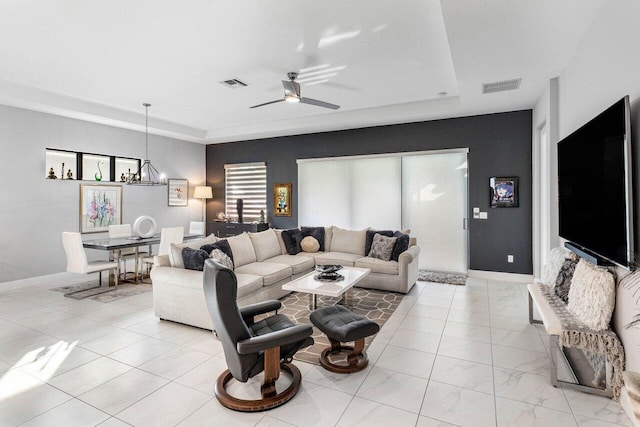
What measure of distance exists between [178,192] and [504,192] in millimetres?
7018

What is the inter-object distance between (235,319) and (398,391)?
133 centimetres

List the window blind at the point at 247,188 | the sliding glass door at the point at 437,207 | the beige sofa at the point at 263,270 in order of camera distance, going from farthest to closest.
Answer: the window blind at the point at 247,188, the sliding glass door at the point at 437,207, the beige sofa at the point at 263,270

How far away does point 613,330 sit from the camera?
2453 mm

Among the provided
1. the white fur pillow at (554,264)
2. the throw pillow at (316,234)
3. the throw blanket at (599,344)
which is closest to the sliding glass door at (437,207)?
the throw pillow at (316,234)

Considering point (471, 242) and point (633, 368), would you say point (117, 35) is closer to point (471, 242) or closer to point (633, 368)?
point (633, 368)

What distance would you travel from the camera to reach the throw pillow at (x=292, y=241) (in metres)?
5.90

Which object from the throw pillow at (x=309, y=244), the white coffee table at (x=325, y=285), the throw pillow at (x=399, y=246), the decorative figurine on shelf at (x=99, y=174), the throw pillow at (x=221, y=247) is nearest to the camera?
the white coffee table at (x=325, y=285)

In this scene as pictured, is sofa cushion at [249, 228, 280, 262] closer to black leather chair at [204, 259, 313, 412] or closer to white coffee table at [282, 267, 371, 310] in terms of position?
white coffee table at [282, 267, 371, 310]

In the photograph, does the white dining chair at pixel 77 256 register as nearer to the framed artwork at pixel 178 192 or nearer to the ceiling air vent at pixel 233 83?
the framed artwork at pixel 178 192

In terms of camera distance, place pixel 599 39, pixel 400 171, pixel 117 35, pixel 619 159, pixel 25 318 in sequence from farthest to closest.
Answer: pixel 400 171 → pixel 25 318 → pixel 117 35 → pixel 599 39 → pixel 619 159

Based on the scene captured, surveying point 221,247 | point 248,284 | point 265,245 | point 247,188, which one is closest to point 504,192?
point 265,245

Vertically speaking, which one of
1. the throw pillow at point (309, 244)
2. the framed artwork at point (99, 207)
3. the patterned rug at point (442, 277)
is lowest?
the patterned rug at point (442, 277)

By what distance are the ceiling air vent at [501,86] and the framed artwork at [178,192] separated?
6.73 m

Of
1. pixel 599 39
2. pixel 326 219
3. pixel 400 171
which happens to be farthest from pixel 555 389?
pixel 326 219
